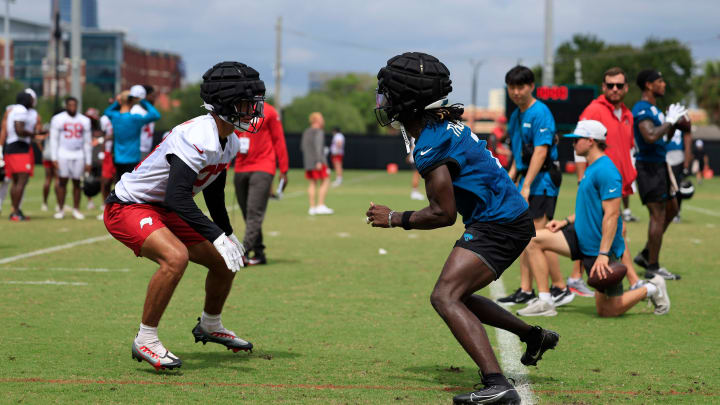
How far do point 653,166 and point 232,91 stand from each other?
5.91 m

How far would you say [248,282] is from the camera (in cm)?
956

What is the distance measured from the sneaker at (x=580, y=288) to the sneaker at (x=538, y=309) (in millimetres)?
1326

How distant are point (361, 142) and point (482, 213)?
48.2 m

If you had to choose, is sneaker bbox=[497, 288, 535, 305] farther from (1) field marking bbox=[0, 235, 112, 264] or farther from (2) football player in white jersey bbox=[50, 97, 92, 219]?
(2) football player in white jersey bbox=[50, 97, 92, 219]

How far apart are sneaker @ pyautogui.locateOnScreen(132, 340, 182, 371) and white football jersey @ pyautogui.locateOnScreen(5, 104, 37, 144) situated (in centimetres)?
1121

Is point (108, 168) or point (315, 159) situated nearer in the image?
point (108, 168)

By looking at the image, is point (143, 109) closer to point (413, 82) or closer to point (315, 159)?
point (315, 159)

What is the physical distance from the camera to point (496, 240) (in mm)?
5125

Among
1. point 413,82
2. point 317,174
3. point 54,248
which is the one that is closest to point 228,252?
point 413,82

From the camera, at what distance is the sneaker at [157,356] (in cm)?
557

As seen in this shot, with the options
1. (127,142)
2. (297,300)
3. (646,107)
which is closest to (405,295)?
(297,300)

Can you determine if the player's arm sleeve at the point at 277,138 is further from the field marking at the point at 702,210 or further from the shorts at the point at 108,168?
the field marking at the point at 702,210

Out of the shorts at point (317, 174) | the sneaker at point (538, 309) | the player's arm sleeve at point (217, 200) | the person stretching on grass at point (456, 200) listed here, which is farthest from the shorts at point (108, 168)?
the person stretching on grass at point (456, 200)

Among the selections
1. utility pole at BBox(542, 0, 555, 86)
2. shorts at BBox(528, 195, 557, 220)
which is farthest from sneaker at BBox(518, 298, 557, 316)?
utility pole at BBox(542, 0, 555, 86)
